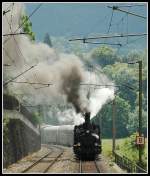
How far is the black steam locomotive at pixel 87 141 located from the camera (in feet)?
153

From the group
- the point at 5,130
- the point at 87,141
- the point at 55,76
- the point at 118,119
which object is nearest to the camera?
the point at 5,130

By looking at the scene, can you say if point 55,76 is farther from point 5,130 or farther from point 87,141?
point 5,130

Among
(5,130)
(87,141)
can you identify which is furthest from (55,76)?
(5,130)

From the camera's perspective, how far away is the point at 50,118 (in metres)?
160

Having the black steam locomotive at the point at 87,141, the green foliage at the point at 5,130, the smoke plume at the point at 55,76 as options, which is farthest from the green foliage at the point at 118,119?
the green foliage at the point at 5,130

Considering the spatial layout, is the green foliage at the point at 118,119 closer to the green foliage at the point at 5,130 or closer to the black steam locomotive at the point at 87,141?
the black steam locomotive at the point at 87,141

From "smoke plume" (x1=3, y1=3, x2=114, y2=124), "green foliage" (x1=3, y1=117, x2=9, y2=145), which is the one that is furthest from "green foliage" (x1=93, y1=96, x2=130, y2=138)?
"green foliage" (x1=3, y1=117, x2=9, y2=145)

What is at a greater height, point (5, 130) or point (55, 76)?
point (55, 76)

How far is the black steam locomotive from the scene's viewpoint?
46562mm

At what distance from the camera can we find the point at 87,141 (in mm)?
46531

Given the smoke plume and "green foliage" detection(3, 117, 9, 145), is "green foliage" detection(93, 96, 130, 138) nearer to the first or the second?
the smoke plume

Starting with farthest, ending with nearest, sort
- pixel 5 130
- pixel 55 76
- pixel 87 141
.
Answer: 1. pixel 55 76
2. pixel 87 141
3. pixel 5 130

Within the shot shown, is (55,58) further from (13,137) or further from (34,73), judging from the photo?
(13,137)

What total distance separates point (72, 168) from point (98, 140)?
7.83 meters
